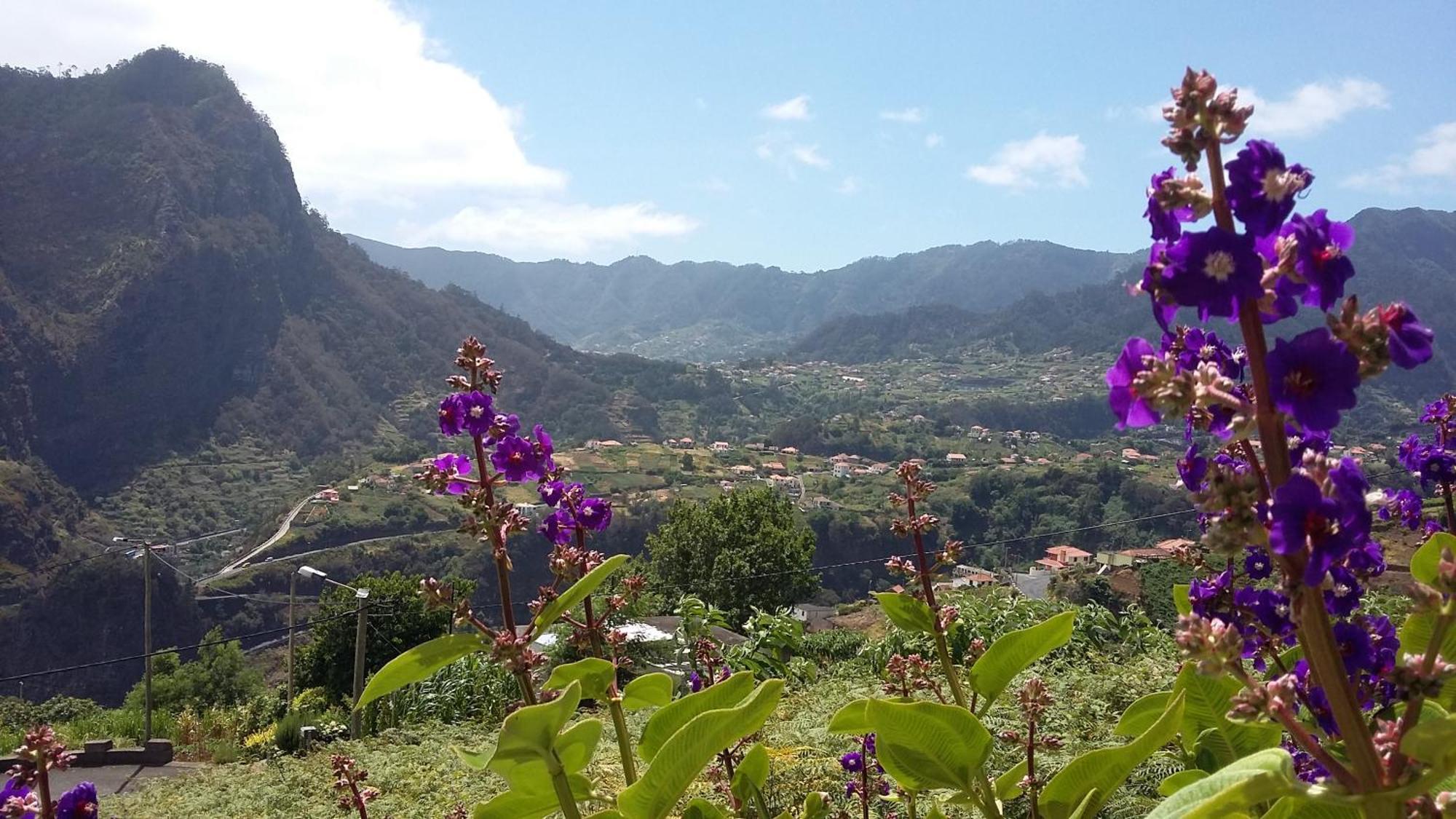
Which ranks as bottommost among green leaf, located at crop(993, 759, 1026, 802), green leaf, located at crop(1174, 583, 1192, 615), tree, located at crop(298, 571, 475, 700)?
tree, located at crop(298, 571, 475, 700)

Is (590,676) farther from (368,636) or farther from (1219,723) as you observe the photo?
(368,636)

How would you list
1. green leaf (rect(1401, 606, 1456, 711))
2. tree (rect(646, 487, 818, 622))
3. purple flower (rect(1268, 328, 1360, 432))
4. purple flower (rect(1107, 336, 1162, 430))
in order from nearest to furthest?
purple flower (rect(1268, 328, 1360, 432))
purple flower (rect(1107, 336, 1162, 430))
green leaf (rect(1401, 606, 1456, 711))
tree (rect(646, 487, 818, 622))

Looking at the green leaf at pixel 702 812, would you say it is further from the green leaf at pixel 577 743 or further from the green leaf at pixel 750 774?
the green leaf at pixel 577 743

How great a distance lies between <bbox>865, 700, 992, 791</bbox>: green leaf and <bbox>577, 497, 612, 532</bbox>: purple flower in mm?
1058

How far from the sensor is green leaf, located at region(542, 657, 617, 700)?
1.56 metres

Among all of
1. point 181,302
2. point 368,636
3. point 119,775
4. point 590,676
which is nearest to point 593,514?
point 590,676

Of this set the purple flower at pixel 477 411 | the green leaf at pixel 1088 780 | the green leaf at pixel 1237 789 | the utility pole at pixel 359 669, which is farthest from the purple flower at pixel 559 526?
the utility pole at pixel 359 669

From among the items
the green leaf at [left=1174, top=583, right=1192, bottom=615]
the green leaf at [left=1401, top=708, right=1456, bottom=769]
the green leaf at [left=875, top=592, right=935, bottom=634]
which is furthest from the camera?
the green leaf at [left=875, top=592, right=935, bottom=634]

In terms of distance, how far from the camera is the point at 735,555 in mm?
30547

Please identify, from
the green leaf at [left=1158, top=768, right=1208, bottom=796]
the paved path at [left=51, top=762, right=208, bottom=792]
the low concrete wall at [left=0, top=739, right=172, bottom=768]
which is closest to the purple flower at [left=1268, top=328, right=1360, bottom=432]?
the green leaf at [left=1158, top=768, right=1208, bottom=796]

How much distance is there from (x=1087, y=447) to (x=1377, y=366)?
13657cm

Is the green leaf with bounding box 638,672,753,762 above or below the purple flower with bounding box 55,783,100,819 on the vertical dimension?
above

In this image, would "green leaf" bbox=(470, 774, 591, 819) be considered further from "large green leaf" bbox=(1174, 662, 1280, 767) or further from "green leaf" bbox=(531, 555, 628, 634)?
"large green leaf" bbox=(1174, 662, 1280, 767)

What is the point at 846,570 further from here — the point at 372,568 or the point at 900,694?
the point at 900,694
